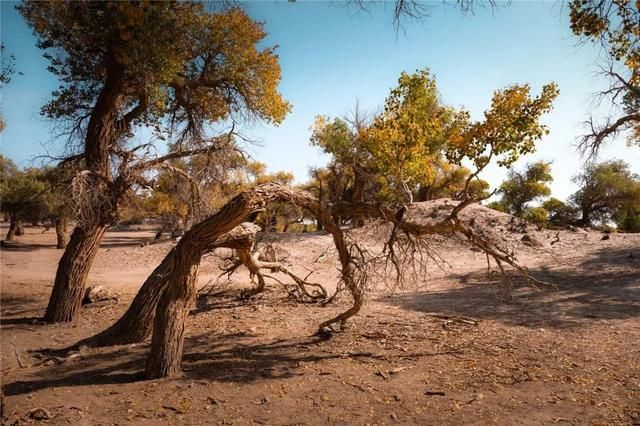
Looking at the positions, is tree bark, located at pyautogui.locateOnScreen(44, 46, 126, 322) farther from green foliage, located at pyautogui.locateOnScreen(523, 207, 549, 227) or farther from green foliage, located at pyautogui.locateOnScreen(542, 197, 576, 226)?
green foliage, located at pyautogui.locateOnScreen(542, 197, 576, 226)

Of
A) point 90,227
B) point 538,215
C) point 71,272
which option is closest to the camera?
point 90,227

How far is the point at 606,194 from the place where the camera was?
31828mm

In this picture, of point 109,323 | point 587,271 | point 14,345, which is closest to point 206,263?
point 109,323

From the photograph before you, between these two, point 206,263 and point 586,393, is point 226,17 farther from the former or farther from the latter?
point 206,263

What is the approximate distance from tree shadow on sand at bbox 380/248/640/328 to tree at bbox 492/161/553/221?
66.5 feet

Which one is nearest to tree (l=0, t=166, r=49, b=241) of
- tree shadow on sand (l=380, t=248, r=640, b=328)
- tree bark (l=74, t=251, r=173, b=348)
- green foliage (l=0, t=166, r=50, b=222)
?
green foliage (l=0, t=166, r=50, b=222)

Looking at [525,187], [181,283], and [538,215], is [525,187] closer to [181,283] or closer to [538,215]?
[538,215]

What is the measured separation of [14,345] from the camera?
7391 mm

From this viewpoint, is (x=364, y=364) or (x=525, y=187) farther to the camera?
(x=525, y=187)

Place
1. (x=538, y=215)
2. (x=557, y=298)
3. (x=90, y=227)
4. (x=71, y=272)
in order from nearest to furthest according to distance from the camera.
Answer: (x=90, y=227) < (x=71, y=272) < (x=557, y=298) < (x=538, y=215)

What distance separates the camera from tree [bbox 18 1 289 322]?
7.44 m

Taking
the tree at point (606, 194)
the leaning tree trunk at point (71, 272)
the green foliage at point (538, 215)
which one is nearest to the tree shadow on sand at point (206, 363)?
the leaning tree trunk at point (71, 272)

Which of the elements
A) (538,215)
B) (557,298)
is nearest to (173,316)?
(557,298)

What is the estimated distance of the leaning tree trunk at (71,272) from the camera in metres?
8.91
